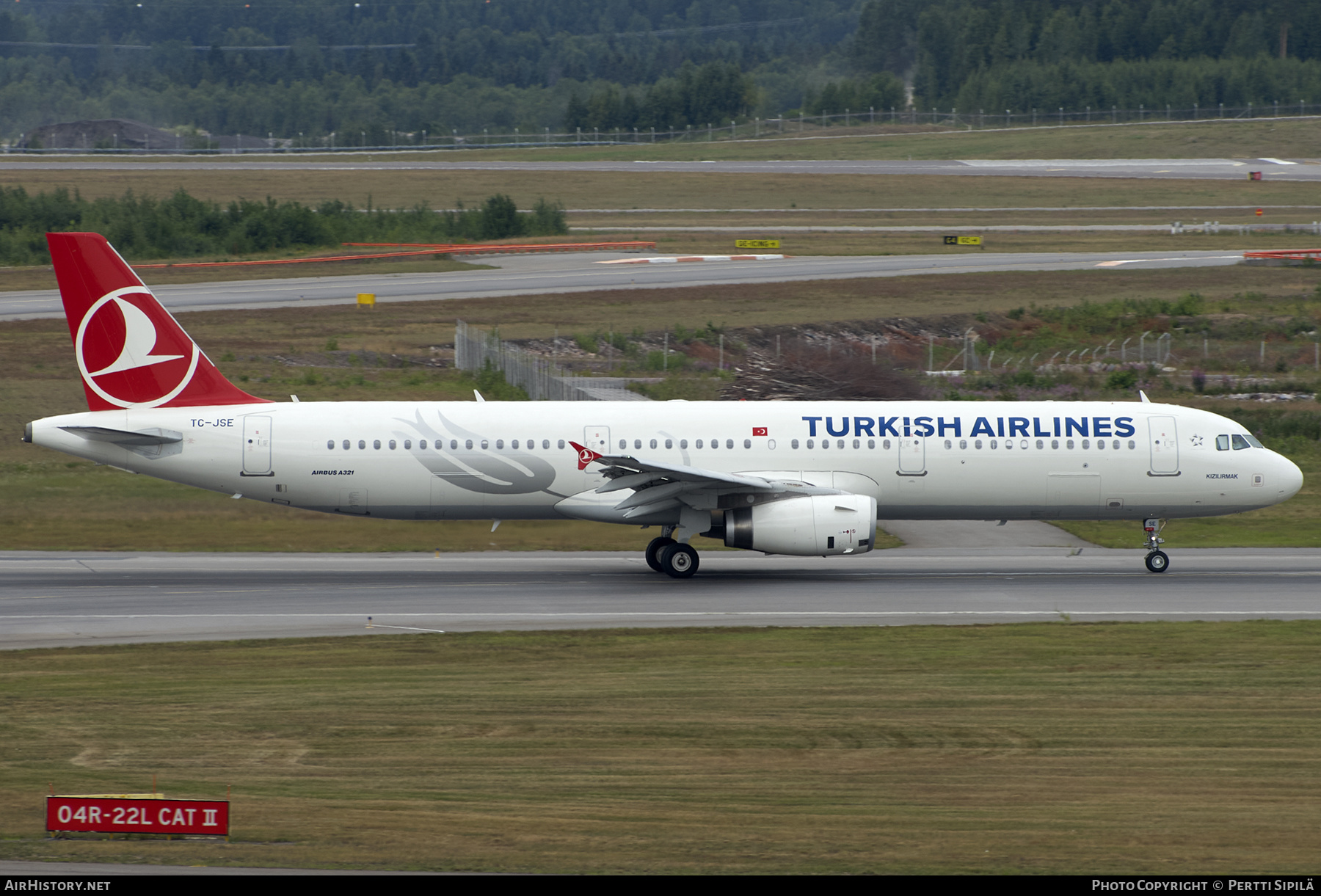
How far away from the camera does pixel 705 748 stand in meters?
18.9

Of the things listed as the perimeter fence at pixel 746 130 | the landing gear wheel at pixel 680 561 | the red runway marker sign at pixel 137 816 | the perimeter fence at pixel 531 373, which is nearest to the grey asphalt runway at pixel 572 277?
the perimeter fence at pixel 531 373

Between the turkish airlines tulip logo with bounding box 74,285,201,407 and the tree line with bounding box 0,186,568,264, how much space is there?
175 feet

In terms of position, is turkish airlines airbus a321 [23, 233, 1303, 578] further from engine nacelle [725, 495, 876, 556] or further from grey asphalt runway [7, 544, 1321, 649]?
grey asphalt runway [7, 544, 1321, 649]

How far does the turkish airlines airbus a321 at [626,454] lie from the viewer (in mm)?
32344

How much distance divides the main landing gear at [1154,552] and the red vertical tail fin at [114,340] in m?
21.6

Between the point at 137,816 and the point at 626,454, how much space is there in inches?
789

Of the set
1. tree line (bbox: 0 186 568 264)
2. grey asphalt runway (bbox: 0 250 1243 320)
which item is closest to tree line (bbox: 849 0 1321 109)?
grey asphalt runway (bbox: 0 250 1243 320)

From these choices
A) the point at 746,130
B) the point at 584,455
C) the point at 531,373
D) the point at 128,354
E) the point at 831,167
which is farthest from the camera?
the point at 746,130

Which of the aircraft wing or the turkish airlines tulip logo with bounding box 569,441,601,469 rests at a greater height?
the turkish airlines tulip logo with bounding box 569,441,601,469

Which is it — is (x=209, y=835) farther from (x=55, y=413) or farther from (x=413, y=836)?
(x=55, y=413)

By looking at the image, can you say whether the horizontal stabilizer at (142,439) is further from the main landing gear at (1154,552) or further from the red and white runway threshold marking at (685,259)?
the red and white runway threshold marking at (685,259)

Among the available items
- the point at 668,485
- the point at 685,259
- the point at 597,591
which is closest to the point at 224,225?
the point at 685,259

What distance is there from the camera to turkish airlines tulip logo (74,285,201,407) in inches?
1283

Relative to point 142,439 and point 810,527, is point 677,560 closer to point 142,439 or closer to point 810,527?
point 810,527
